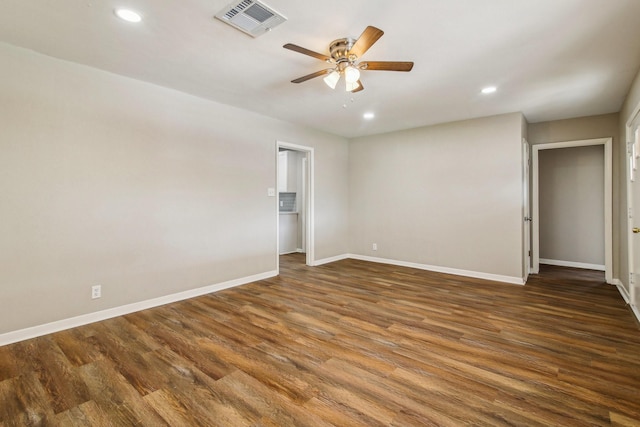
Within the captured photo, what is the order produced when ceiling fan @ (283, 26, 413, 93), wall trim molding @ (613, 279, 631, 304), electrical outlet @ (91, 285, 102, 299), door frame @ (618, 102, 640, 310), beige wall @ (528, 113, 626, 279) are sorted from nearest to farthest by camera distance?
ceiling fan @ (283, 26, 413, 93) < electrical outlet @ (91, 285, 102, 299) < door frame @ (618, 102, 640, 310) < wall trim molding @ (613, 279, 631, 304) < beige wall @ (528, 113, 626, 279)

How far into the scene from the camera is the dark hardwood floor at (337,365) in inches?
66.0

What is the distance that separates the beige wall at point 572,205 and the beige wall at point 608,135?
1.11 m

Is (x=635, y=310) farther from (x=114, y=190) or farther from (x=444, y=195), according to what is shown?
(x=114, y=190)

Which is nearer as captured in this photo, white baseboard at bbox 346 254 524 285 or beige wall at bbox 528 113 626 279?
beige wall at bbox 528 113 626 279

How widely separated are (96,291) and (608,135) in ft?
22.8

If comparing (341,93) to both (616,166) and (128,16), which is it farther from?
(616,166)

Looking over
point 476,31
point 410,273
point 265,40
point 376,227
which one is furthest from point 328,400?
point 376,227

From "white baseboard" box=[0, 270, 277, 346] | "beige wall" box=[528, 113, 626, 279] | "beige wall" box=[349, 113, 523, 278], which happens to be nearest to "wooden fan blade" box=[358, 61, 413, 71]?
"beige wall" box=[349, 113, 523, 278]

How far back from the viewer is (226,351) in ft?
7.79

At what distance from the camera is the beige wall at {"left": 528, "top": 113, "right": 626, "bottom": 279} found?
14.0 feet

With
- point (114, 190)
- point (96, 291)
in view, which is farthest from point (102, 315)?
point (114, 190)

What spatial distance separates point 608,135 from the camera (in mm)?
4383

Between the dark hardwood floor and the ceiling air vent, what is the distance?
2.51 meters

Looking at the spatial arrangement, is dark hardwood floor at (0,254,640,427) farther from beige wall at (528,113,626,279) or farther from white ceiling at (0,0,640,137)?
white ceiling at (0,0,640,137)
